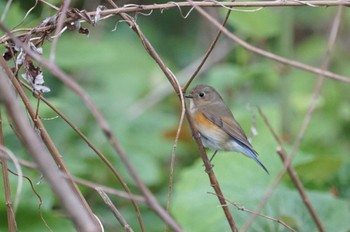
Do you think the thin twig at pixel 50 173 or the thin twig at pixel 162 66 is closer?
the thin twig at pixel 50 173

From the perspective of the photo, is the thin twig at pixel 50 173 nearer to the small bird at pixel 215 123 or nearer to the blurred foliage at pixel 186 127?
the blurred foliage at pixel 186 127

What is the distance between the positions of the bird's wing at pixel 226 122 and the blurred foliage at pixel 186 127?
0.62 feet

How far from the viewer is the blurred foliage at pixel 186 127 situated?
343 cm

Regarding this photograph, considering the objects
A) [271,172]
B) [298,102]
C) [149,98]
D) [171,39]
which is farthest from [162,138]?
[171,39]

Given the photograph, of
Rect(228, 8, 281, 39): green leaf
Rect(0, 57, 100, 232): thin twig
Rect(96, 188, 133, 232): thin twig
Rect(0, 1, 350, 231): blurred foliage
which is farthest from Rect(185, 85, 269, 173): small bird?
Rect(0, 57, 100, 232): thin twig

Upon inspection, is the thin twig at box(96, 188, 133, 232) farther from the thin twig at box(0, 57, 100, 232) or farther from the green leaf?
the green leaf

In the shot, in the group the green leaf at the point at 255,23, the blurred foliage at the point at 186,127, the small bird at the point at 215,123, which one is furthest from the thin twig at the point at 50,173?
the green leaf at the point at 255,23

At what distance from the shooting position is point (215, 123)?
388 cm

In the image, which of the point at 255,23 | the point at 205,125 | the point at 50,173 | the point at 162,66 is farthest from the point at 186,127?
the point at 50,173

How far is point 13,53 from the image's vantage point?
86.5 inches

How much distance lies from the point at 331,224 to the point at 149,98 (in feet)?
9.20

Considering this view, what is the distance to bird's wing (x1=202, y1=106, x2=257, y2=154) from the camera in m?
3.74

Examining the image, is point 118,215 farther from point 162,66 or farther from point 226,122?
point 226,122

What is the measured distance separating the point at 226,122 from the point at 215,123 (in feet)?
0.19
